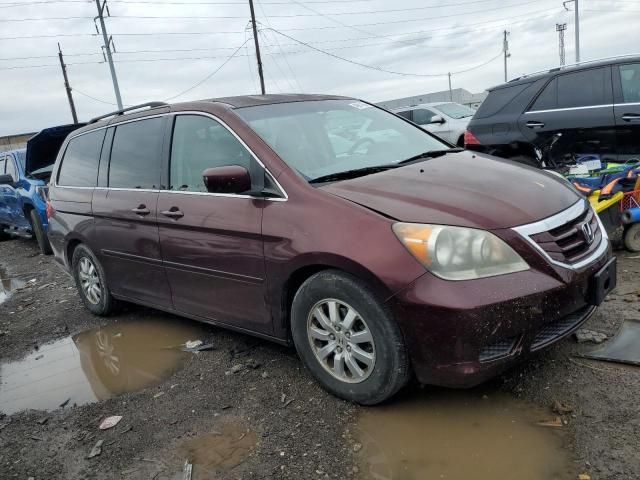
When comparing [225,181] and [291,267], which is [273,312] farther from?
[225,181]

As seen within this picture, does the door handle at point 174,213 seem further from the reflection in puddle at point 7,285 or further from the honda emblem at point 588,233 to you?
the reflection in puddle at point 7,285

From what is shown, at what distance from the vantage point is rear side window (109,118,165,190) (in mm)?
4090

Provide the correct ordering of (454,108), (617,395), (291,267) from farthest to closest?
(454,108) → (291,267) → (617,395)

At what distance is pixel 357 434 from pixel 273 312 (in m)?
0.89

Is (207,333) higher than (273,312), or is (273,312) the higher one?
(273,312)

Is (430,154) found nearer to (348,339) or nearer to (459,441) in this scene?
(348,339)

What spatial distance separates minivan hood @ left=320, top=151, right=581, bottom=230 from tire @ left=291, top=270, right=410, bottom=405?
459 mm

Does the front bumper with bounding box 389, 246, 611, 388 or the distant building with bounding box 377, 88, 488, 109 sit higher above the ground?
the distant building with bounding box 377, 88, 488, 109

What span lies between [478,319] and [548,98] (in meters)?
4.83

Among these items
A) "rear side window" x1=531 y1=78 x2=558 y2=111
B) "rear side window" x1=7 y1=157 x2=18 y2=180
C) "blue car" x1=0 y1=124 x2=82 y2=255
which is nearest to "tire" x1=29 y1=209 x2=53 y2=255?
"blue car" x1=0 y1=124 x2=82 y2=255

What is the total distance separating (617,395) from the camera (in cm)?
280

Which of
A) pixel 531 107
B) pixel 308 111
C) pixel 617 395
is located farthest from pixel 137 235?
pixel 531 107

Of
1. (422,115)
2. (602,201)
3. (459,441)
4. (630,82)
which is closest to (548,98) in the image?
(630,82)

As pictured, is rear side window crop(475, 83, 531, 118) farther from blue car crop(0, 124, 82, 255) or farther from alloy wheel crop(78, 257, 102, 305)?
blue car crop(0, 124, 82, 255)
